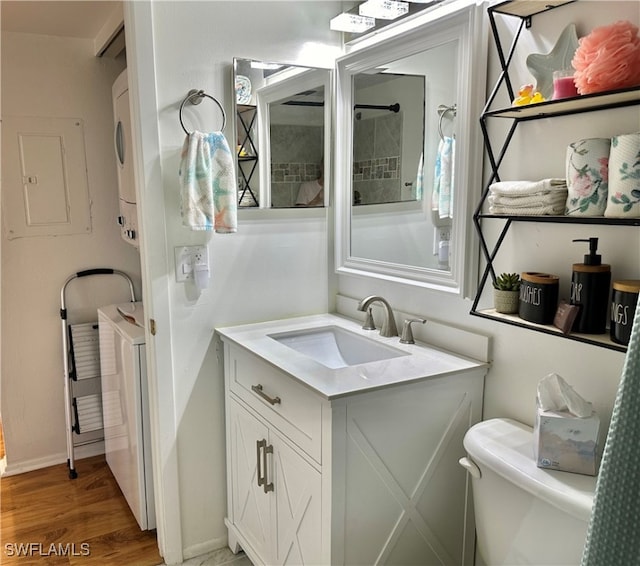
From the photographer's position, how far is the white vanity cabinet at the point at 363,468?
59.3 inches

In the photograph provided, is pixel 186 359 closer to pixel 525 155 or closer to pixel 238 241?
pixel 238 241

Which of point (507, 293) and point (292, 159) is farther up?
point (292, 159)

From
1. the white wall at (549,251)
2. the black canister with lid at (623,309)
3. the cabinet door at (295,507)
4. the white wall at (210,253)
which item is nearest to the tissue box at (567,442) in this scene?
the white wall at (549,251)

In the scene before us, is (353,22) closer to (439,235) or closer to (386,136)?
(386,136)

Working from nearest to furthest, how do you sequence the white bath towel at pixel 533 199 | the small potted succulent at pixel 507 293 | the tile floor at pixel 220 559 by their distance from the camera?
the white bath towel at pixel 533 199, the small potted succulent at pixel 507 293, the tile floor at pixel 220 559

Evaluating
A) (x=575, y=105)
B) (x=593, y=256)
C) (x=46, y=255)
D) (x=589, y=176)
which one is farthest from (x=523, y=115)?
(x=46, y=255)

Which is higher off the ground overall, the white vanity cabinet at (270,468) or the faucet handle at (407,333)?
the faucet handle at (407,333)

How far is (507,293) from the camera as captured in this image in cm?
147

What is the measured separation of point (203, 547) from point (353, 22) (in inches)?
87.5

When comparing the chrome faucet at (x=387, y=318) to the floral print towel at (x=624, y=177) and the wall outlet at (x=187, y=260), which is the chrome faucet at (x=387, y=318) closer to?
the wall outlet at (x=187, y=260)

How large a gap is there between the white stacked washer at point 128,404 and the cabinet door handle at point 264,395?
623 mm

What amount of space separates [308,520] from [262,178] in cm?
128

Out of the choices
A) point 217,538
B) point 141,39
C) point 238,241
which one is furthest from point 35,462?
point 141,39

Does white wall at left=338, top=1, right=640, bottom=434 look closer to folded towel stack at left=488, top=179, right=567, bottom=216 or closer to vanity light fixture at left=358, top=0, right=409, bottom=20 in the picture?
folded towel stack at left=488, top=179, right=567, bottom=216
